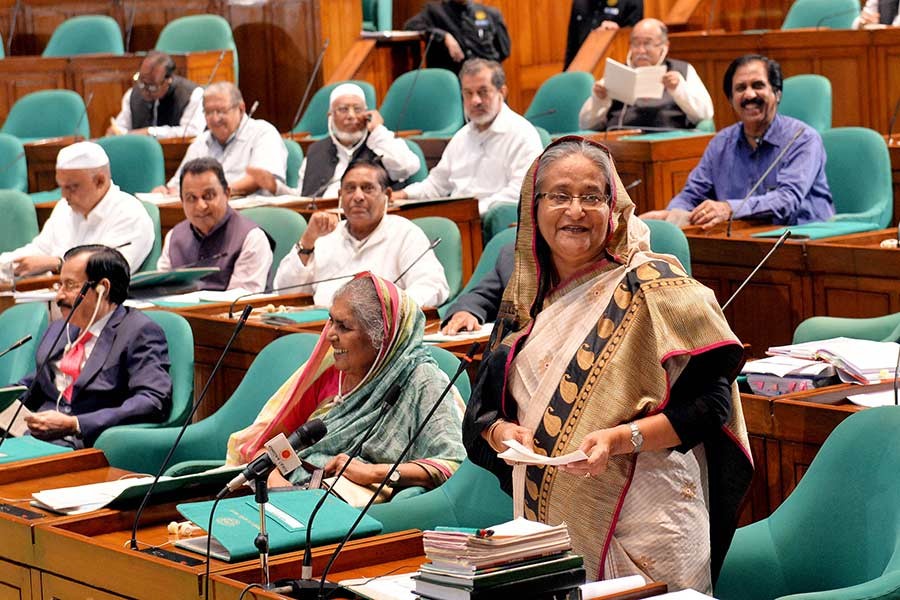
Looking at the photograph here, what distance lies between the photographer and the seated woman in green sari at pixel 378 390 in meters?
3.56

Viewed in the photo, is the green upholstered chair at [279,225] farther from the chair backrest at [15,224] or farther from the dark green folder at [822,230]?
the dark green folder at [822,230]

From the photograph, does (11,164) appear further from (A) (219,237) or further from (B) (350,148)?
(A) (219,237)

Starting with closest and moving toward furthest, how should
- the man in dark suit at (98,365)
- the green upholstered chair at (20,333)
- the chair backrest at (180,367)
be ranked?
the man in dark suit at (98,365) → the chair backrest at (180,367) → the green upholstered chair at (20,333)

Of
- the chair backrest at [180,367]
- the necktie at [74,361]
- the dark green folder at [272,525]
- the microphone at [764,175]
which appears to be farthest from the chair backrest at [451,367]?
the microphone at [764,175]

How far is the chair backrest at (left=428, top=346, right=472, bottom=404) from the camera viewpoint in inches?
148

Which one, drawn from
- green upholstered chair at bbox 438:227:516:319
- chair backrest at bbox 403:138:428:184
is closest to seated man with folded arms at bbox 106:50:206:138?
chair backrest at bbox 403:138:428:184

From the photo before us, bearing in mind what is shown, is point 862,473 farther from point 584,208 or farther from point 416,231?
point 416,231

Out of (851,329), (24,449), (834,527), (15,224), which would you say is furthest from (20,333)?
(834,527)

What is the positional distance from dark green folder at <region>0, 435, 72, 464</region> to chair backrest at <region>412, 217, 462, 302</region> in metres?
1.72

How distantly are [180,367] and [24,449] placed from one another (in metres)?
0.68

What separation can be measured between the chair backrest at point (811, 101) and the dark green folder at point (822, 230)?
139 cm

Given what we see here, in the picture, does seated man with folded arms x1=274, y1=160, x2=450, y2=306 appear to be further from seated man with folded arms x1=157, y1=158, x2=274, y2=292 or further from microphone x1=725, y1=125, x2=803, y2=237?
microphone x1=725, y1=125, x2=803, y2=237

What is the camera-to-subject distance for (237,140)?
7.77 metres

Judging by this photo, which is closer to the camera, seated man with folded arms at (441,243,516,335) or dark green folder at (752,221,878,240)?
seated man with folded arms at (441,243,516,335)
